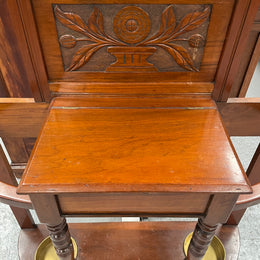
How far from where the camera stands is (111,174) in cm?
68

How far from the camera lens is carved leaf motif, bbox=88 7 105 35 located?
0.76 meters

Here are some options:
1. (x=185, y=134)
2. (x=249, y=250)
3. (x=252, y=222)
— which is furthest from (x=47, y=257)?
(x=252, y=222)

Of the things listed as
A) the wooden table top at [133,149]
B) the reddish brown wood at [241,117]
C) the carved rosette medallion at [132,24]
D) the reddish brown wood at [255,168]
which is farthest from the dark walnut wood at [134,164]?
the reddish brown wood at [255,168]

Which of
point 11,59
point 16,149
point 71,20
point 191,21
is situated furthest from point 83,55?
point 16,149

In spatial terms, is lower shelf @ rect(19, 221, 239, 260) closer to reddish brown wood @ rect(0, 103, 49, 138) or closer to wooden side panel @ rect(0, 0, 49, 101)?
reddish brown wood @ rect(0, 103, 49, 138)

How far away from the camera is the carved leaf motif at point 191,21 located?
0.76m

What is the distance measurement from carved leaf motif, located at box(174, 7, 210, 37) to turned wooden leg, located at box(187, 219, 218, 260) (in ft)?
2.04

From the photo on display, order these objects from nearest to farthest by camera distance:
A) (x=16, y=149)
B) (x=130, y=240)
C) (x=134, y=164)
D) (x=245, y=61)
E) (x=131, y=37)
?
(x=134, y=164), (x=131, y=37), (x=130, y=240), (x=245, y=61), (x=16, y=149)

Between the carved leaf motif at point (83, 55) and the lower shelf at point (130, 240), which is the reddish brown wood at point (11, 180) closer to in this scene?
the lower shelf at point (130, 240)

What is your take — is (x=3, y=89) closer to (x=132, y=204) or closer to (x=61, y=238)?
(x=61, y=238)

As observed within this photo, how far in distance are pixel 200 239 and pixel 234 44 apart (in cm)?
67

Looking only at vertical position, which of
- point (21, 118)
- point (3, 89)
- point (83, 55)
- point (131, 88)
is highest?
point (83, 55)

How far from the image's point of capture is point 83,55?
0.85 meters

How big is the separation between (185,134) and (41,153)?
435 mm
